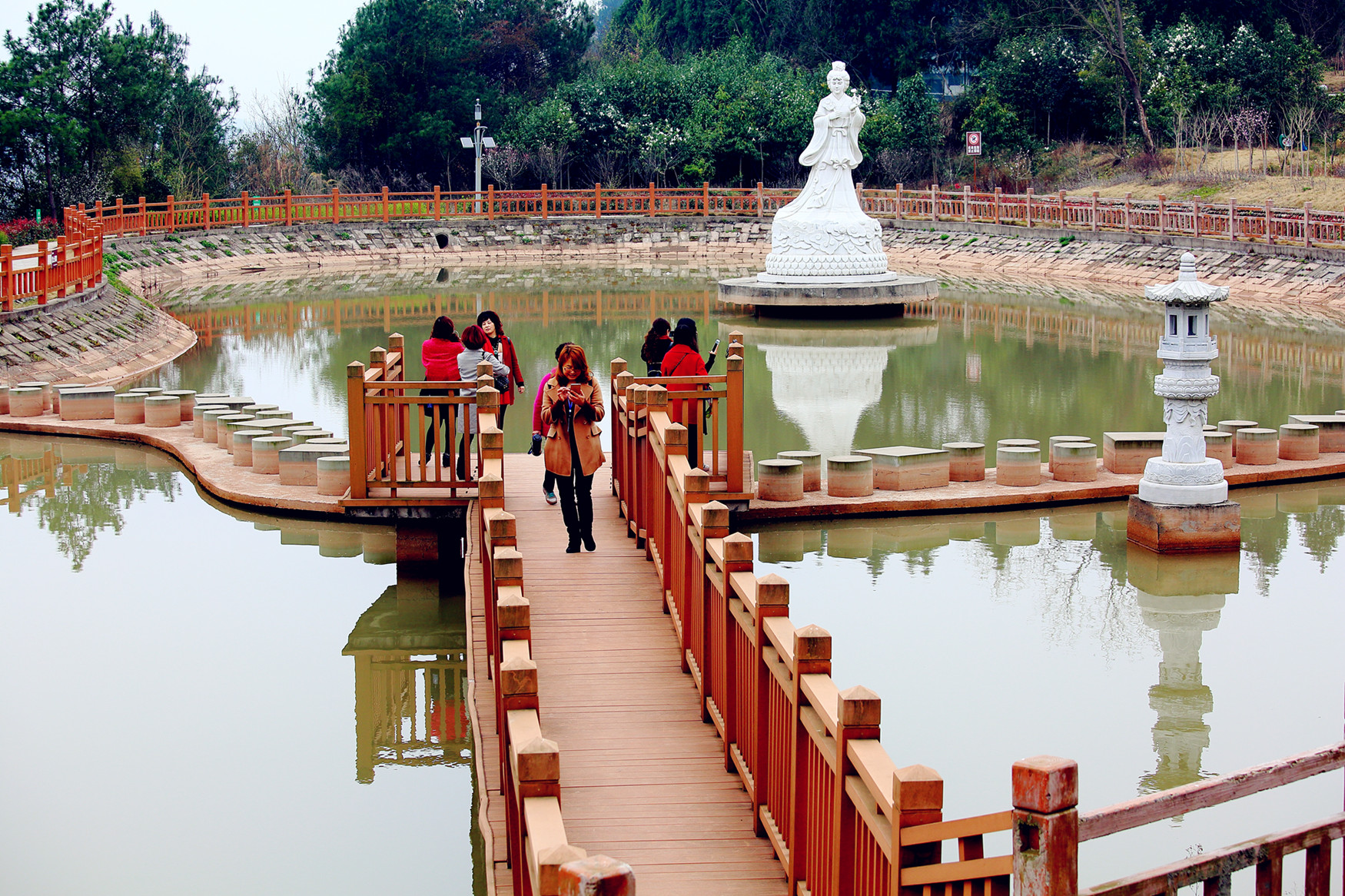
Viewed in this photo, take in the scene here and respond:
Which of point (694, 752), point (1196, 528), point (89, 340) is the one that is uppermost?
point (89, 340)

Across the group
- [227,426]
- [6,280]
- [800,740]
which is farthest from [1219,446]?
[6,280]

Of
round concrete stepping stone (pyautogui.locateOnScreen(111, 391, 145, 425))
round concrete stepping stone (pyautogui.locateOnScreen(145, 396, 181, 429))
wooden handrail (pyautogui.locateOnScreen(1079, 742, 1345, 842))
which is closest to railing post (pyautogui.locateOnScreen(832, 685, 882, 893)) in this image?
wooden handrail (pyautogui.locateOnScreen(1079, 742, 1345, 842))

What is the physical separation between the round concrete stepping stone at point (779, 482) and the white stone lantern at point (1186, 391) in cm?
261

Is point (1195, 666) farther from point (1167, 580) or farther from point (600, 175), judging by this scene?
point (600, 175)

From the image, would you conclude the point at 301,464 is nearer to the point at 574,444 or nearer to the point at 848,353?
the point at 574,444

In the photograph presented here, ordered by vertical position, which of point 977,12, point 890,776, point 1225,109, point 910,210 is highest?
point 977,12

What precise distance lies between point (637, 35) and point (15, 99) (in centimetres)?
3017

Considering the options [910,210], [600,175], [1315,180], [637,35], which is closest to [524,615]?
[1315,180]

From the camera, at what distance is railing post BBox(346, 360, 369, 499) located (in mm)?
10133

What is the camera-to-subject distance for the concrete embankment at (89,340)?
19.1m

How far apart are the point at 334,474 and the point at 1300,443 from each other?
27.1 feet

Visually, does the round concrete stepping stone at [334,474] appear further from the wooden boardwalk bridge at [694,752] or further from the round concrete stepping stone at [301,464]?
the wooden boardwalk bridge at [694,752]

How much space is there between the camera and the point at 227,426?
14.1 meters

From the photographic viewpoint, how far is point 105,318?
23.1 m
